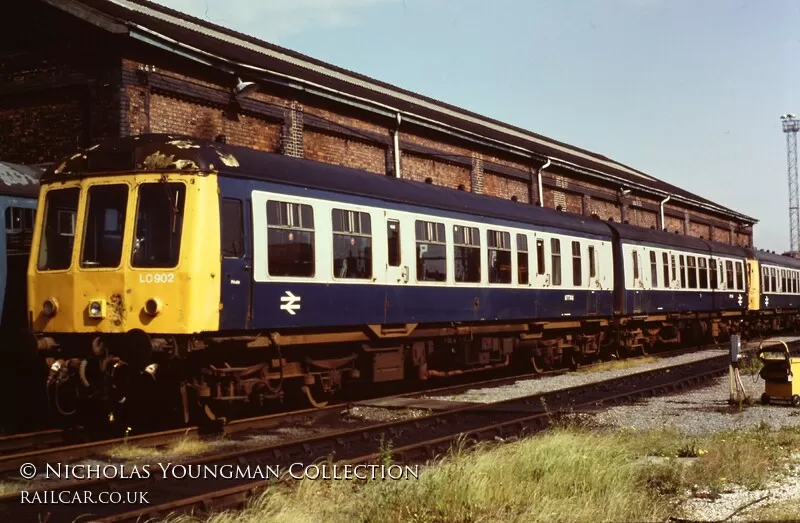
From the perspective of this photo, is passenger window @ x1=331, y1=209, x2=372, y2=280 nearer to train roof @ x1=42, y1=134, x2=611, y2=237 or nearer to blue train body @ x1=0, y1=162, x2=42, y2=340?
train roof @ x1=42, y1=134, x2=611, y2=237

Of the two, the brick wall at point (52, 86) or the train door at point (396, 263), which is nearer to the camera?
the train door at point (396, 263)

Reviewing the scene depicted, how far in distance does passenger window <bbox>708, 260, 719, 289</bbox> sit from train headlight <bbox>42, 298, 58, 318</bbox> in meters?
22.4

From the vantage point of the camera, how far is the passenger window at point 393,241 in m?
13.7

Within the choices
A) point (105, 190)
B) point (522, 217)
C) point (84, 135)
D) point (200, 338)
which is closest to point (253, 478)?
point (200, 338)

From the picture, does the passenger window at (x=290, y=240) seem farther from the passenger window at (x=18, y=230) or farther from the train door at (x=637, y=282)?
the train door at (x=637, y=282)

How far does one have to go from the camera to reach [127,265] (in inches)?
408

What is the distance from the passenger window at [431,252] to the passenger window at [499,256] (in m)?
1.64

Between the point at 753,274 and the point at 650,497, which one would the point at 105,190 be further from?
the point at 753,274

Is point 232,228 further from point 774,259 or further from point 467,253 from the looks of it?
point 774,259

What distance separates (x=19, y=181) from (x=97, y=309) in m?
4.19

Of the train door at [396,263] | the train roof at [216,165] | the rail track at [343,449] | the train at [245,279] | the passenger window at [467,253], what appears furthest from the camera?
the passenger window at [467,253]

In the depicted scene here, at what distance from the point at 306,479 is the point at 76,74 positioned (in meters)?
10.8

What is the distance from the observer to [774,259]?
119 ft

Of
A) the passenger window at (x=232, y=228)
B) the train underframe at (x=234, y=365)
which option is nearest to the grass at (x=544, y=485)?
the train underframe at (x=234, y=365)
